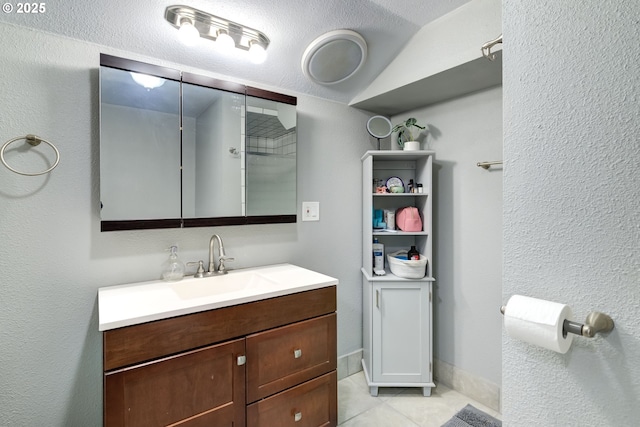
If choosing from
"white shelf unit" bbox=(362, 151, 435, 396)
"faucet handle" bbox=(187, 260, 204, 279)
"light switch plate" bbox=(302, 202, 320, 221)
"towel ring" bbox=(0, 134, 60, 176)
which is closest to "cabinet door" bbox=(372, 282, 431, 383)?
"white shelf unit" bbox=(362, 151, 435, 396)

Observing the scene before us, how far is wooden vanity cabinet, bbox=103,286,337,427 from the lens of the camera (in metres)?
1.05

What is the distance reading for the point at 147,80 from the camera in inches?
57.1

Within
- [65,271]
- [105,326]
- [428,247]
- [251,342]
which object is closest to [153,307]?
[105,326]

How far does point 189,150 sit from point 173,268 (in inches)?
24.8

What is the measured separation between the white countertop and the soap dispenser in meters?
0.03

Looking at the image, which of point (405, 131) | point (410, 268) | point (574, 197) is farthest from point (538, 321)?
point (405, 131)

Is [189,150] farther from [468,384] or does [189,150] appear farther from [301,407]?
[468,384]

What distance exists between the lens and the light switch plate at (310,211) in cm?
204

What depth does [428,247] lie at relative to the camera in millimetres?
2008

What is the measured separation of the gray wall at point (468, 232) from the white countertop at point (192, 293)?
1.01 meters

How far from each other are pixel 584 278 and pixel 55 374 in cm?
196

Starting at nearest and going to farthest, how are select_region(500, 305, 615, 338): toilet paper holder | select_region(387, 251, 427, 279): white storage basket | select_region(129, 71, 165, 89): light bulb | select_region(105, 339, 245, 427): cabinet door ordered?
select_region(500, 305, 615, 338): toilet paper holder
select_region(105, 339, 245, 427): cabinet door
select_region(129, 71, 165, 89): light bulb
select_region(387, 251, 427, 279): white storage basket

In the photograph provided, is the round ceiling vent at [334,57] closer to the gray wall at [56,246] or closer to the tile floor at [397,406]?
the gray wall at [56,246]

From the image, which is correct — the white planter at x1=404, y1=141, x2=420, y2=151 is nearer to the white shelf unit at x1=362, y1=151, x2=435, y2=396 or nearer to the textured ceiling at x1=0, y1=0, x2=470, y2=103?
the white shelf unit at x1=362, y1=151, x2=435, y2=396
